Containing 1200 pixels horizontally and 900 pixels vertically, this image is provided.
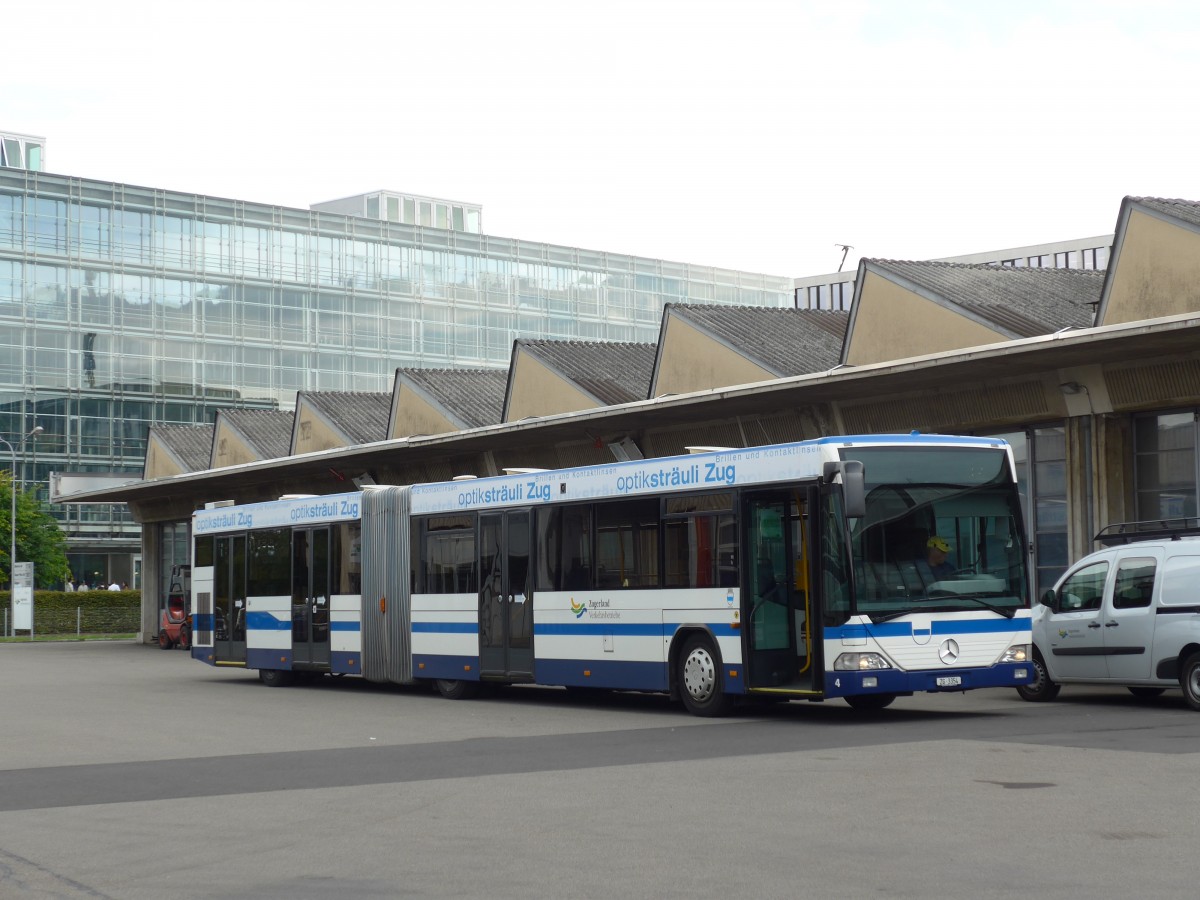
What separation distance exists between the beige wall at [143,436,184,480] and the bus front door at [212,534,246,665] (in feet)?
84.2

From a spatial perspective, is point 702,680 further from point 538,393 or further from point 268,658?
point 538,393

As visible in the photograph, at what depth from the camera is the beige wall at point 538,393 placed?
38.0 metres

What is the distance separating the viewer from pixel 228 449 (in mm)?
53969

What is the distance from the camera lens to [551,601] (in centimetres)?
2111

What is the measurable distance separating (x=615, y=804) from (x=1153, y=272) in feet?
53.3

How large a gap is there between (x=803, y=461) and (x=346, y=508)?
10462 millimetres

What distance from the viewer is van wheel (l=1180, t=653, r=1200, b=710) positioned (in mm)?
17906

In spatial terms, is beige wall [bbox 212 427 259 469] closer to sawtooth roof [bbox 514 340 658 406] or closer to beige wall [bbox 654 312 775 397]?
→ sawtooth roof [bbox 514 340 658 406]

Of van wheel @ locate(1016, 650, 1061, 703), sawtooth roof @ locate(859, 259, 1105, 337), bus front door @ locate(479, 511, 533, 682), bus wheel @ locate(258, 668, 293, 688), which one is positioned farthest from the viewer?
bus wheel @ locate(258, 668, 293, 688)

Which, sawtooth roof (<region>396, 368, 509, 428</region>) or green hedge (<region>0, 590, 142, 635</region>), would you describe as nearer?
sawtooth roof (<region>396, 368, 509, 428</region>)

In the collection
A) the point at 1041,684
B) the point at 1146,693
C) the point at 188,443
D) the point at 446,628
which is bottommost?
the point at 1146,693

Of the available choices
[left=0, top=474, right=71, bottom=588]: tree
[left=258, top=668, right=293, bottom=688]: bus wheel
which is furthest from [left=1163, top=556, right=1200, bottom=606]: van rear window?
[left=0, top=474, right=71, bottom=588]: tree

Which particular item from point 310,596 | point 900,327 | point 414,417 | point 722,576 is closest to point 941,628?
point 722,576

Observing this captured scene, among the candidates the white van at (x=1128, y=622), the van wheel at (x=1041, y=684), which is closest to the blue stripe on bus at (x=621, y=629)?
the white van at (x=1128, y=622)
